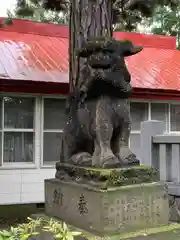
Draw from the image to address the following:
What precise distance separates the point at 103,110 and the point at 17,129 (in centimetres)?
540

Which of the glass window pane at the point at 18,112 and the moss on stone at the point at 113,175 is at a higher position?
the glass window pane at the point at 18,112

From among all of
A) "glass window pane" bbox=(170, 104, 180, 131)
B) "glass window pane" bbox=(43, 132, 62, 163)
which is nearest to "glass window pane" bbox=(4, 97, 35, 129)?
"glass window pane" bbox=(43, 132, 62, 163)

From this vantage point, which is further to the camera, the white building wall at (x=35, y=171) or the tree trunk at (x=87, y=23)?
the white building wall at (x=35, y=171)

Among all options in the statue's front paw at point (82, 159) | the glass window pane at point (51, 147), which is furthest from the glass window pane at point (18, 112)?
the statue's front paw at point (82, 159)

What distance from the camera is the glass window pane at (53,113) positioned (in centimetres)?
948

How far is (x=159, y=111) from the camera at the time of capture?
34.8 feet

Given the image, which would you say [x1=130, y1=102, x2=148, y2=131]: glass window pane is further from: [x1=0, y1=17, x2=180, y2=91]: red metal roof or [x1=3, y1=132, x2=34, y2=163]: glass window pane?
[x1=3, y1=132, x2=34, y2=163]: glass window pane

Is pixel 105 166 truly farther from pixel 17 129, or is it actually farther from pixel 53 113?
pixel 53 113

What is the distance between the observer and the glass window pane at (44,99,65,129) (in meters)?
9.48

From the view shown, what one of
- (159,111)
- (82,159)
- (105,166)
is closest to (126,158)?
(105,166)

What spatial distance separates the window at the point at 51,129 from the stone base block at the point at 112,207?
5.08 m

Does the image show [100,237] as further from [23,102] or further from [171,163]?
[23,102]

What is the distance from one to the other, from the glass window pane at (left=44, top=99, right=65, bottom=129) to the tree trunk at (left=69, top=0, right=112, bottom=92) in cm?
324

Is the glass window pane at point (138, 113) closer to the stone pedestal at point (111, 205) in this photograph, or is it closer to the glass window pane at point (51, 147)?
the glass window pane at point (51, 147)
